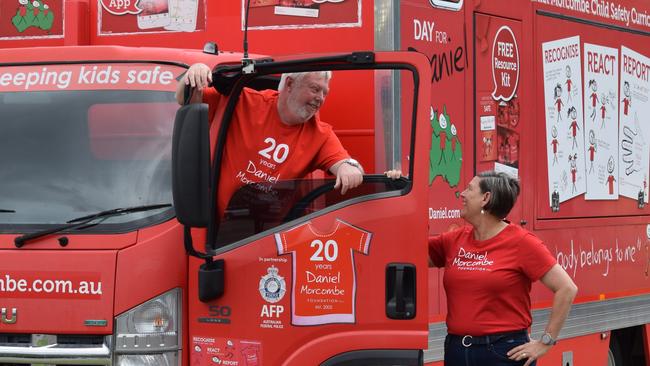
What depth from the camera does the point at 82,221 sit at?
16.2 ft

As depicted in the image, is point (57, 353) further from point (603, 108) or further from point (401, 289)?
point (603, 108)

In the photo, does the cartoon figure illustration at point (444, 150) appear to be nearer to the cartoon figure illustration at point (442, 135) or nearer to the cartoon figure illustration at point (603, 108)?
the cartoon figure illustration at point (442, 135)

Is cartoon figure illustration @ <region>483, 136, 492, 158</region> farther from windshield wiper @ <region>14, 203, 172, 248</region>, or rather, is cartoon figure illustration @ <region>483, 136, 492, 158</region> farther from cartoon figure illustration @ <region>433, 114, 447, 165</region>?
windshield wiper @ <region>14, 203, 172, 248</region>

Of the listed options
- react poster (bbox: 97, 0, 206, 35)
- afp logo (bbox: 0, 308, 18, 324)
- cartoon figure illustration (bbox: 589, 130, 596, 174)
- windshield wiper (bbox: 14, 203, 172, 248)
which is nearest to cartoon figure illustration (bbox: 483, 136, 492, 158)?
cartoon figure illustration (bbox: 589, 130, 596, 174)

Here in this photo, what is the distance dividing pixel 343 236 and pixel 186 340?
0.82 meters

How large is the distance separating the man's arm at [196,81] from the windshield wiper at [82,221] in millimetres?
486

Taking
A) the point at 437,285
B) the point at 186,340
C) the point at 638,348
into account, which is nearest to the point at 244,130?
the point at 186,340

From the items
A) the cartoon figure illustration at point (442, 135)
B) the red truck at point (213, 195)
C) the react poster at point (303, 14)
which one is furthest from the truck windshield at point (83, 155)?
the cartoon figure illustration at point (442, 135)

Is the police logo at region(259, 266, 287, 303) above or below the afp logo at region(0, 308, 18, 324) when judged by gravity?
above

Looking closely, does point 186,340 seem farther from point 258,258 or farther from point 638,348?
point 638,348

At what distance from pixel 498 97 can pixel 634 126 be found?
6.01ft

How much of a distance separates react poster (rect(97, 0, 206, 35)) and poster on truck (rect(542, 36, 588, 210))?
223 cm

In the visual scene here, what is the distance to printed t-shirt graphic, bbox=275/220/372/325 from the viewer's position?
4.81m

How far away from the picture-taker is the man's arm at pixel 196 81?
4945mm
